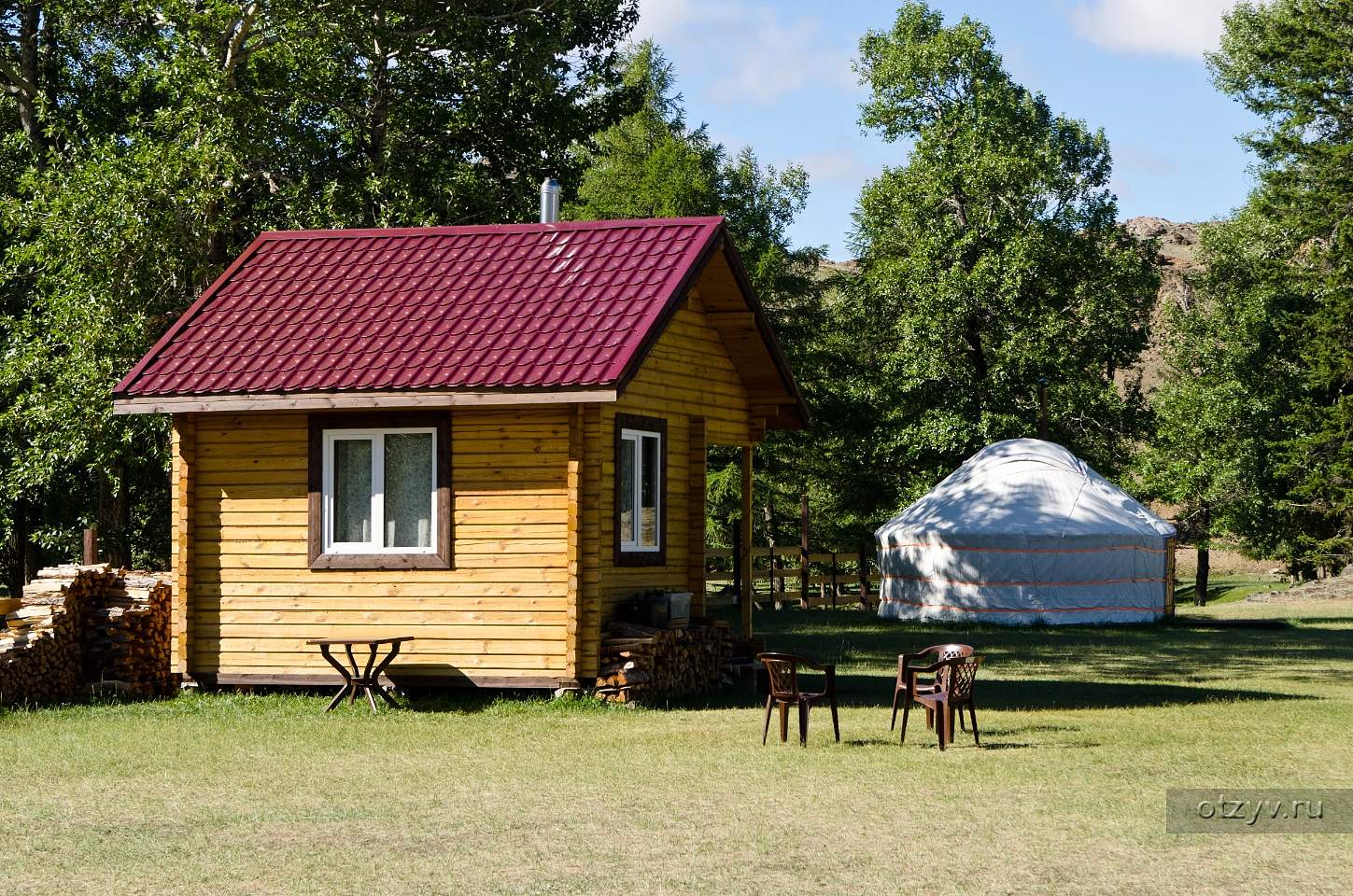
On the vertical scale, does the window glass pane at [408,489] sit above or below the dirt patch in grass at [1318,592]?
above

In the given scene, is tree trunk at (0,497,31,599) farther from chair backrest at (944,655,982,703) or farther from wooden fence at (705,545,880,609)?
chair backrest at (944,655,982,703)

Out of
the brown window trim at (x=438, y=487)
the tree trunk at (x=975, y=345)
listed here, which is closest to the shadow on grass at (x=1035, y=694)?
the brown window trim at (x=438, y=487)

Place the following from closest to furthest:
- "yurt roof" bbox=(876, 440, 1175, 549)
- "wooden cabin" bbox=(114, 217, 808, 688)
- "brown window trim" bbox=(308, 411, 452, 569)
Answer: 1. "wooden cabin" bbox=(114, 217, 808, 688)
2. "brown window trim" bbox=(308, 411, 452, 569)
3. "yurt roof" bbox=(876, 440, 1175, 549)

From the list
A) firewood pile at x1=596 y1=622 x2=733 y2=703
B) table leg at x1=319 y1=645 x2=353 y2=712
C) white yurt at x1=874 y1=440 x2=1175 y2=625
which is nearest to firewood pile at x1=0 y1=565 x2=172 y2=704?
table leg at x1=319 y1=645 x2=353 y2=712

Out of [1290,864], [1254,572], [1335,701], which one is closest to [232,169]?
[1335,701]

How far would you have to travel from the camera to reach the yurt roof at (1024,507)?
28.4 m

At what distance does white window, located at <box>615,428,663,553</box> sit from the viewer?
51.7 feet

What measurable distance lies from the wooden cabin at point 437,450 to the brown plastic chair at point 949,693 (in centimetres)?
356

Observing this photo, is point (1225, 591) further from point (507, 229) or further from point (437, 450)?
point (437, 450)

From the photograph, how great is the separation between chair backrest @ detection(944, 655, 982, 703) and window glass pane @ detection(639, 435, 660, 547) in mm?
4760

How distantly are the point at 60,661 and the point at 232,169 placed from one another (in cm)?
790

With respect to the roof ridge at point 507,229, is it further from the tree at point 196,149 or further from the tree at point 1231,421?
the tree at point 1231,421

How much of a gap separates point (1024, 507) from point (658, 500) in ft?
47.4

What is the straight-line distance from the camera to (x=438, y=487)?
48.9ft
